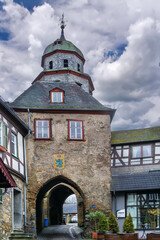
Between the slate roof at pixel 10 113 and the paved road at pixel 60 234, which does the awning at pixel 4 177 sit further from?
the paved road at pixel 60 234

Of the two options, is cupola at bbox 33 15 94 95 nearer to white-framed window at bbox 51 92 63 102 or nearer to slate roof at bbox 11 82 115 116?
slate roof at bbox 11 82 115 116

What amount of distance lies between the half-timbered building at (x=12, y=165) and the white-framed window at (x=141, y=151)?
7491 millimetres

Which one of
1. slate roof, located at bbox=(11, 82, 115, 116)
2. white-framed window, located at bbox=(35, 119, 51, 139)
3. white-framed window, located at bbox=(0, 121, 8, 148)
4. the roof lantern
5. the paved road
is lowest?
the paved road

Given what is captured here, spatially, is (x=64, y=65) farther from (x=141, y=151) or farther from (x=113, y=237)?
(x=113, y=237)

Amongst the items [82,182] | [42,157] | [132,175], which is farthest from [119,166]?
[42,157]

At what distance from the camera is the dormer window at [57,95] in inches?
941

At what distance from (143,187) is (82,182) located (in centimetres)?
373

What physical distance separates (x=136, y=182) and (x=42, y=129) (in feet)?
22.0

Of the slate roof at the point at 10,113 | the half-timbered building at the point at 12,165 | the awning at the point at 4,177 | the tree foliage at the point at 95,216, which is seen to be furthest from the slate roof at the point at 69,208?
the awning at the point at 4,177

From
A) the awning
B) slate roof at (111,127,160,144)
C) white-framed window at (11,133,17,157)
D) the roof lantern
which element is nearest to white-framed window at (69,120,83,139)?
slate roof at (111,127,160,144)

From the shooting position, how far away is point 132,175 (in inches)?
898

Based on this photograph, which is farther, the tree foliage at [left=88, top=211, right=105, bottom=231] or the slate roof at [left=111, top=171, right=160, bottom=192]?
the slate roof at [left=111, top=171, right=160, bottom=192]

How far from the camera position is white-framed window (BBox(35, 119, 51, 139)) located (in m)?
22.2

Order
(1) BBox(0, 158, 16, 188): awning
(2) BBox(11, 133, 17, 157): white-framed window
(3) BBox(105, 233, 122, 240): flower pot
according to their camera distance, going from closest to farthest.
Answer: (1) BBox(0, 158, 16, 188): awning
(3) BBox(105, 233, 122, 240): flower pot
(2) BBox(11, 133, 17, 157): white-framed window
